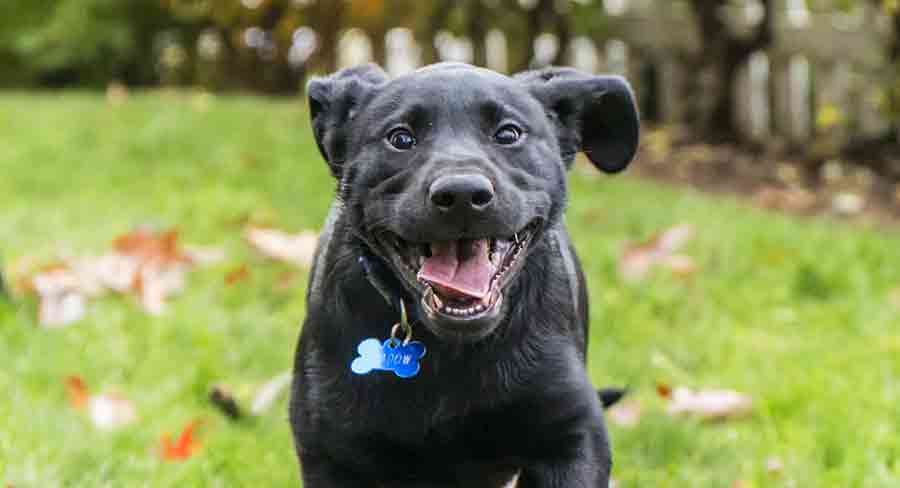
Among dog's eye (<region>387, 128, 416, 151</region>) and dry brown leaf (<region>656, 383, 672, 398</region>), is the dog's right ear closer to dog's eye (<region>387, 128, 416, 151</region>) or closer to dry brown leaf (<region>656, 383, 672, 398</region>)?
dog's eye (<region>387, 128, 416, 151</region>)

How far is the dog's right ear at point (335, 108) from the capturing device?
290 centimetres

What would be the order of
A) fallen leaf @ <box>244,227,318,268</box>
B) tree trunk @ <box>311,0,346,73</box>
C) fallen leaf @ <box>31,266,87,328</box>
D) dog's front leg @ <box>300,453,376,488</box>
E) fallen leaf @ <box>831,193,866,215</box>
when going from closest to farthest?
dog's front leg @ <box>300,453,376,488</box> → fallen leaf @ <box>31,266,87,328</box> → fallen leaf @ <box>244,227,318,268</box> → fallen leaf @ <box>831,193,866,215</box> → tree trunk @ <box>311,0,346,73</box>

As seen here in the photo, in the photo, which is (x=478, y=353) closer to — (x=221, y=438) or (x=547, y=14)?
(x=221, y=438)

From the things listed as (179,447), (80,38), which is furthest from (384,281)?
(80,38)

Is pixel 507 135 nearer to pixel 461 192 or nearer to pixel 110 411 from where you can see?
pixel 461 192

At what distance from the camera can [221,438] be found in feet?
12.1

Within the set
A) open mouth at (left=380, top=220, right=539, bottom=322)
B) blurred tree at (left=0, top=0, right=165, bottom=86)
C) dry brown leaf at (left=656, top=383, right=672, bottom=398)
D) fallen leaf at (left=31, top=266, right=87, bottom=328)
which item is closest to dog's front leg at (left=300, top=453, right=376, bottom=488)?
open mouth at (left=380, top=220, right=539, bottom=322)

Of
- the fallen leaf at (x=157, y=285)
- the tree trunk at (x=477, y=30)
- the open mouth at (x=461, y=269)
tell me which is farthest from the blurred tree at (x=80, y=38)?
the open mouth at (x=461, y=269)

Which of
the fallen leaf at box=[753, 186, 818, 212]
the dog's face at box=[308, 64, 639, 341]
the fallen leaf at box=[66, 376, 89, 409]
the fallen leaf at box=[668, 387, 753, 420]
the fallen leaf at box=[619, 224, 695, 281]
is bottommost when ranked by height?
the fallen leaf at box=[753, 186, 818, 212]

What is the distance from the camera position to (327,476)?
2832 mm

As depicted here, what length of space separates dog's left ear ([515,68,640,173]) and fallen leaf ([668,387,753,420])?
118cm

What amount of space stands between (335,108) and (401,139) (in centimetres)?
26

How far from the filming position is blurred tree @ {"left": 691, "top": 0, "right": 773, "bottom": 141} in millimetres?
8766

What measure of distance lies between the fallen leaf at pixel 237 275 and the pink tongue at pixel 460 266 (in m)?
2.82
